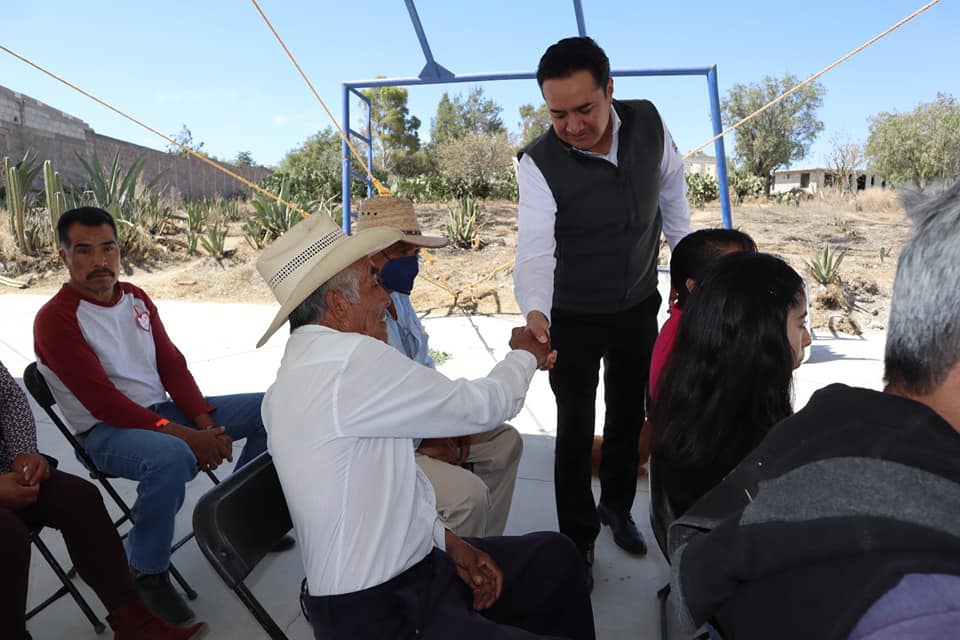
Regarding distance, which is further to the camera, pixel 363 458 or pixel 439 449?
pixel 439 449

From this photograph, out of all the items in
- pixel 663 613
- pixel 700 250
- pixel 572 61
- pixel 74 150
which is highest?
pixel 74 150

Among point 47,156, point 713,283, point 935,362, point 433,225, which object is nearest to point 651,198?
point 713,283

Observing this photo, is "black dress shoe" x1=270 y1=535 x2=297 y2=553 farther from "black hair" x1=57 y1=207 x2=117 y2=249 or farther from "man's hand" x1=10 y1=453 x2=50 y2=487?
"black hair" x1=57 y1=207 x2=117 y2=249

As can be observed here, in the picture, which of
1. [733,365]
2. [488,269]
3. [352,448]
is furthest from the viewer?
[488,269]

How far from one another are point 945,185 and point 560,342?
5.63 feet

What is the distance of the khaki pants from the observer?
2.12 meters

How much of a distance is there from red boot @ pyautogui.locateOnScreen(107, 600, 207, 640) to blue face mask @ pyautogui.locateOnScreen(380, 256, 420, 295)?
1383mm

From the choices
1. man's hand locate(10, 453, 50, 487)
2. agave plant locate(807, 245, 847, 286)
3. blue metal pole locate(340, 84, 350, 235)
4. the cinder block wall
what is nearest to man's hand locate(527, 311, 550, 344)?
man's hand locate(10, 453, 50, 487)

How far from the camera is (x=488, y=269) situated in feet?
34.7

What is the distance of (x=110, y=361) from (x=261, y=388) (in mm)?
2463

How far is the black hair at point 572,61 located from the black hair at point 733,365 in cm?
93

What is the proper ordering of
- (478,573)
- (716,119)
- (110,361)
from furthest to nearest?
(716,119) → (110,361) → (478,573)

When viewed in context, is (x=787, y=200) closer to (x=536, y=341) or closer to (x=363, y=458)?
(x=536, y=341)

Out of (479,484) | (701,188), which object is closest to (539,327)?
(479,484)
